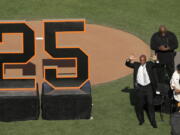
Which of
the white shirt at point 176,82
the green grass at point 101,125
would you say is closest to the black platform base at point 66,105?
the green grass at point 101,125

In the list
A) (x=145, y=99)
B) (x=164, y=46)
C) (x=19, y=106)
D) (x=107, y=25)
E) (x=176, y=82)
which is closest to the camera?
(x=176, y=82)

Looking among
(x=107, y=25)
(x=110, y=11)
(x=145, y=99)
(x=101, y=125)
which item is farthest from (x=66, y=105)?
(x=110, y=11)

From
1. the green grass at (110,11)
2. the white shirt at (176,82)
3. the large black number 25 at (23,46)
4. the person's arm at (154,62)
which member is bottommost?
the white shirt at (176,82)

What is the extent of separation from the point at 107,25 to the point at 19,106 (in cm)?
924

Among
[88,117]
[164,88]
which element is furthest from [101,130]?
[164,88]

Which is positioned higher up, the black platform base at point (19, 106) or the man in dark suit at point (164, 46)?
the man in dark suit at point (164, 46)

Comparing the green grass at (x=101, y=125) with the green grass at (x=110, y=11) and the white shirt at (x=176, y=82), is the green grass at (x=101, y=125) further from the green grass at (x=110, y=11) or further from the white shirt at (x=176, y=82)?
the green grass at (x=110, y=11)

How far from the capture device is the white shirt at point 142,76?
53.1ft

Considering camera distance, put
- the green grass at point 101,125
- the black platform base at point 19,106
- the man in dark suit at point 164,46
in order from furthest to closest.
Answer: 1. the man in dark suit at point 164,46
2. the black platform base at point 19,106
3. the green grass at point 101,125

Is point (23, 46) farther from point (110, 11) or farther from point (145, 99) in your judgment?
point (110, 11)

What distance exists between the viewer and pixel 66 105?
54.9 ft

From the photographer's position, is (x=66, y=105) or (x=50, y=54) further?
(x=50, y=54)

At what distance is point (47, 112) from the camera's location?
657 inches

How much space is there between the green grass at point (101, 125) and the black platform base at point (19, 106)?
19cm
